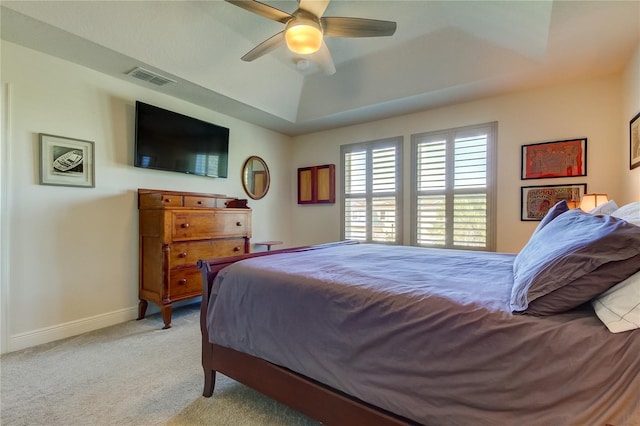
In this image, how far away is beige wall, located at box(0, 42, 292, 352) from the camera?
2.34 m

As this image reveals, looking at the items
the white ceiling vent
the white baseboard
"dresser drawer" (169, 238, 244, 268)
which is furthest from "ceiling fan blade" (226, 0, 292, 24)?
the white baseboard

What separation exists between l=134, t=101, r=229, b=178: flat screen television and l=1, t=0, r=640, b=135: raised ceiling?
0.99 ft

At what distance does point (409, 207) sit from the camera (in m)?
4.00

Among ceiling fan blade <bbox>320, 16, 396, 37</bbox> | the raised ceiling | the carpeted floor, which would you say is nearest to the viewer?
the carpeted floor

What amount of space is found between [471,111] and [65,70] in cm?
426

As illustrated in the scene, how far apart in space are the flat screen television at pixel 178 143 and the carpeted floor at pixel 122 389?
5.85 ft

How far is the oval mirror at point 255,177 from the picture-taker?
4336 millimetres

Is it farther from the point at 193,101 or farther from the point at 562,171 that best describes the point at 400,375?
the point at 193,101

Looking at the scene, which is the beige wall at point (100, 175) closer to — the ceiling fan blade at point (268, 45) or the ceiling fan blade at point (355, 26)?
the ceiling fan blade at point (268, 45)

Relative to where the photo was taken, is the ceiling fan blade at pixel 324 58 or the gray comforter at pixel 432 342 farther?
the ceiling fan blade at pixel 324 58

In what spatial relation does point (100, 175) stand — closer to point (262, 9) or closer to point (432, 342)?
point (262, 9)

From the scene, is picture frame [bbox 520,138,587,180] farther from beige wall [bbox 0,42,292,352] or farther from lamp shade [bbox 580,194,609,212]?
beige wall [bbox 0,42,292,352]

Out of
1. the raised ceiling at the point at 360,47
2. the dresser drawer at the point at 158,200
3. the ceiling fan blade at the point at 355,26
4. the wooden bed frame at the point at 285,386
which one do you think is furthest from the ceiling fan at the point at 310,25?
the dresser drawer at the point at 158,200

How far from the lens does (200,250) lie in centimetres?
309
